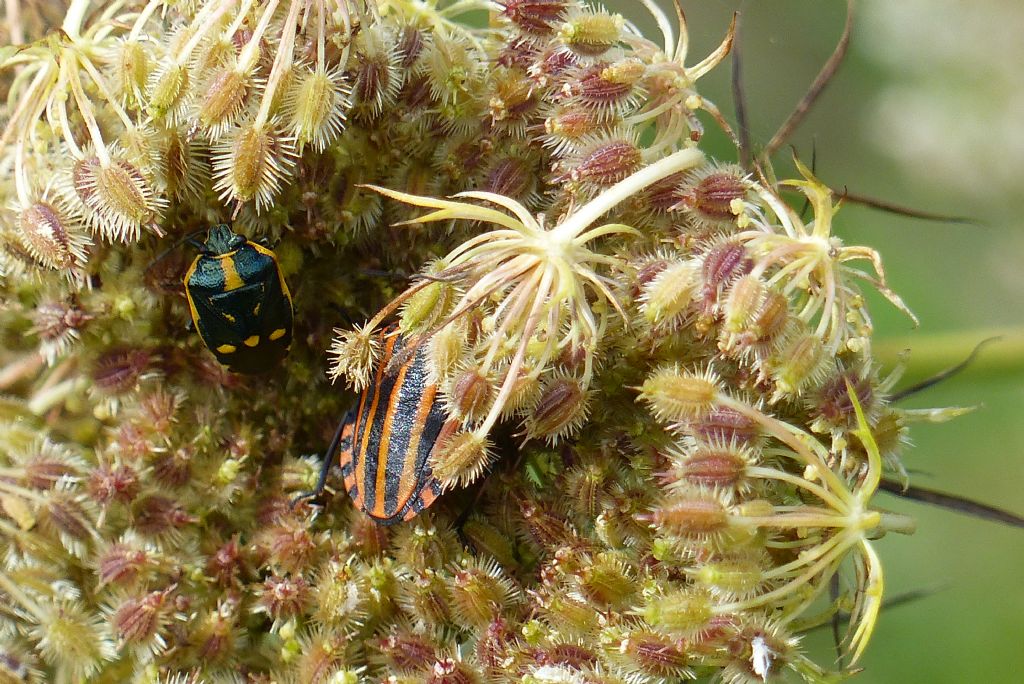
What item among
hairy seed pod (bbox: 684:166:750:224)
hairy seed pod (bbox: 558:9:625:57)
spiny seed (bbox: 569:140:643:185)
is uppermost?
hairy seed pod (bbox: 558:9:625:57)

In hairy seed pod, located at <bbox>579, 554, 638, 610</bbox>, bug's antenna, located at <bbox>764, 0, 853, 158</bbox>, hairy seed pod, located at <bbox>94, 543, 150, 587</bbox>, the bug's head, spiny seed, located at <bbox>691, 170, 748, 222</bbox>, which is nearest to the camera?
hairy seed pod, located at <bbox>579, 554, 638, 610</bbox>

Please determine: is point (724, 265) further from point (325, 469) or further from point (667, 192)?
point (325, 469)

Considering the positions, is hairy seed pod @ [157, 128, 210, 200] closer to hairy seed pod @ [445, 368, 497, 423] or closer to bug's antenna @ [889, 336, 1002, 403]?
hairy seed pod @ [445, 368, 497, 423]

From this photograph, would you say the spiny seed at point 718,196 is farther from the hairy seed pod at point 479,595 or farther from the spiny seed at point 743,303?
the hairy seed pod at point 479,595

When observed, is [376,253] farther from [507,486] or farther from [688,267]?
[688,267]

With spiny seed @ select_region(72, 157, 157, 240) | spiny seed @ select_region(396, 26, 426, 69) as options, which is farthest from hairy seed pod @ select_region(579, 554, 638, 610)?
spiny seed @ select_region(72, 157, 157, 240)

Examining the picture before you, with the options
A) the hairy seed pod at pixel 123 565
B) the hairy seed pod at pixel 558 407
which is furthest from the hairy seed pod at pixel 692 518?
the hairy seed pod at pixel 123 565

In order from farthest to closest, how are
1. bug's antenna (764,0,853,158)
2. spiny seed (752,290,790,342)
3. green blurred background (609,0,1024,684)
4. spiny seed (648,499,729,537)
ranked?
green blurred background (609,0,1024,684)
bug's antenna (764,0,853,158)
spiny seed (752,290,790,342)
spiny seed (648,499,729,537)
